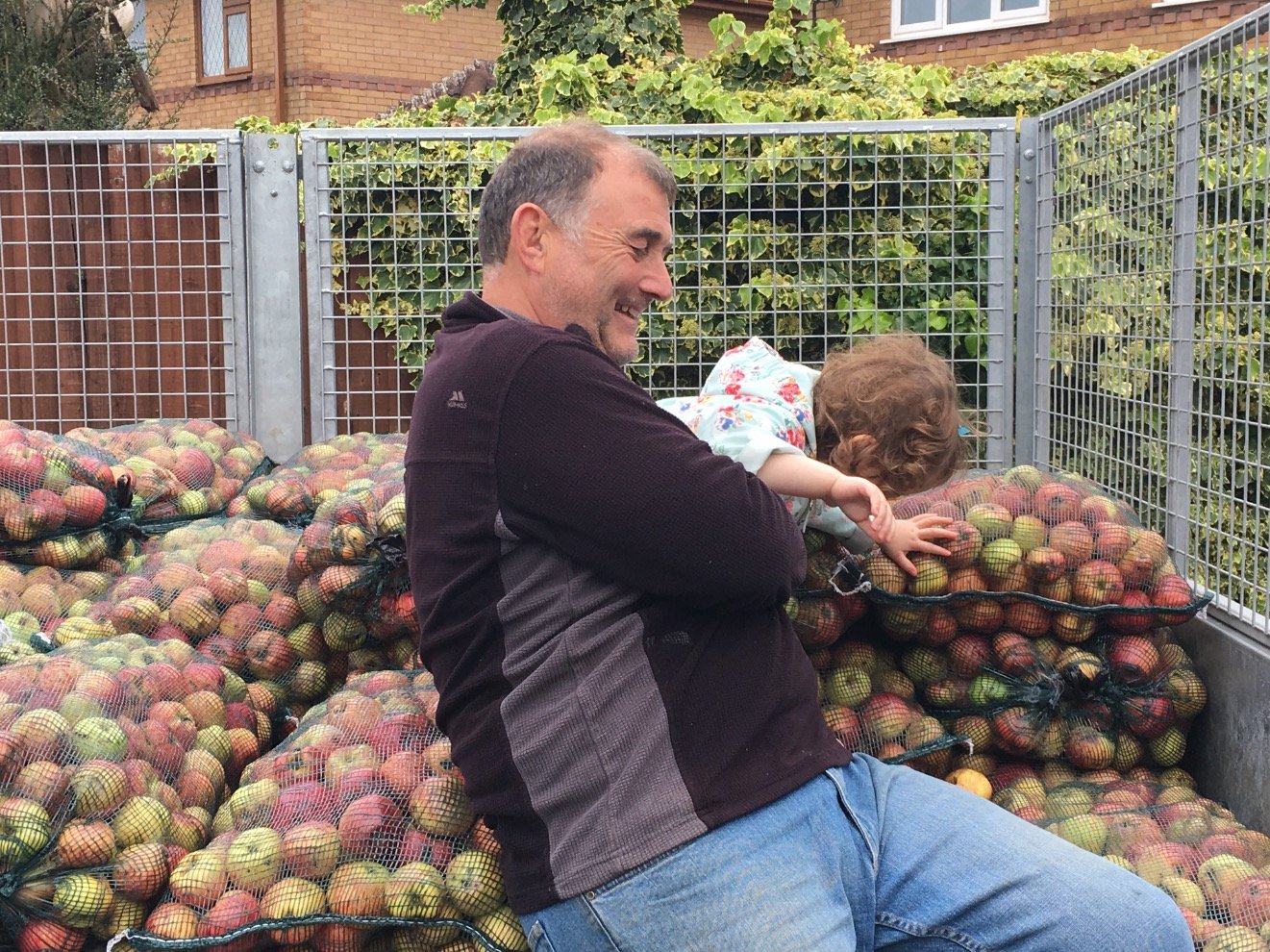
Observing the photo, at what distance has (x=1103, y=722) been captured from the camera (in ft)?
10.8

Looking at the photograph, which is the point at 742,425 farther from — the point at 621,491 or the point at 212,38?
the point at 212,38

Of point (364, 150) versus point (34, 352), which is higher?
point (364, 150)

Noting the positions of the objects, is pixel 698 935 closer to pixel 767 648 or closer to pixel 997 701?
pixel 767 648

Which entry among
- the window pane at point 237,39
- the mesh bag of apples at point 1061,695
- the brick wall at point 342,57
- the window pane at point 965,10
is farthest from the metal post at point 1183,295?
the window pane at point 237,39

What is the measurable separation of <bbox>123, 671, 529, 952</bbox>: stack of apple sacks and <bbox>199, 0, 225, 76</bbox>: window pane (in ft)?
53.0

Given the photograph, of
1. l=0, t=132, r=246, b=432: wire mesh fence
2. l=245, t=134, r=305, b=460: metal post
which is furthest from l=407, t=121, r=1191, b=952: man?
l=0, t=132, r=246, b=432: wire mesh fence

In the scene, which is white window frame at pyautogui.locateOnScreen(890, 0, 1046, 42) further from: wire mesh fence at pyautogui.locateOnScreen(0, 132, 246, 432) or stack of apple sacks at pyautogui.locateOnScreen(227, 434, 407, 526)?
stack of apple sacks at pyautogui.locateOnScreen(227, 434, 407, 526)

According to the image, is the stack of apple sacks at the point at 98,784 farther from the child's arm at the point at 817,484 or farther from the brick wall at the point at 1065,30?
the brick wall at the point at 1065,30

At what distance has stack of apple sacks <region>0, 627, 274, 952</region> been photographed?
94.7 inches

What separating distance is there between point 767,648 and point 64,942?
1465mm

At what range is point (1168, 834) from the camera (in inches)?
115

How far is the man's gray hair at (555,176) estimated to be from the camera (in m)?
2.20

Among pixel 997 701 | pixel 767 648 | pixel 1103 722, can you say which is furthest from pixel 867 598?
pixel 767 648

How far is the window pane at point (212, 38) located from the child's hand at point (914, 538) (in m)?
16.0
